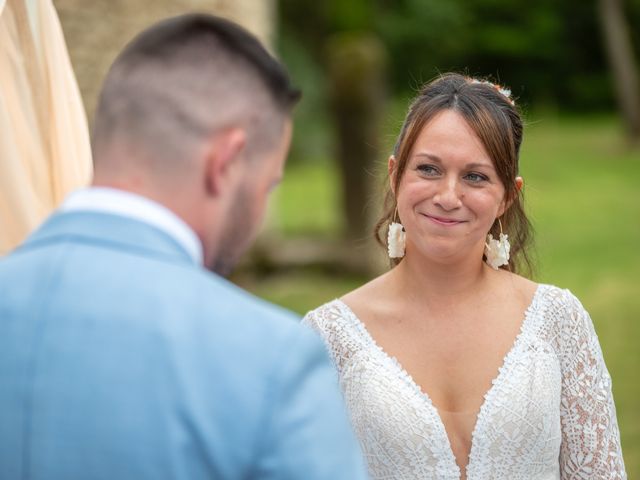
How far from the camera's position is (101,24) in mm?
10344

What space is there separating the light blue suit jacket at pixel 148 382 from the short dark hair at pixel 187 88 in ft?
0.63

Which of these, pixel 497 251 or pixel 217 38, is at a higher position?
pixel 217 38

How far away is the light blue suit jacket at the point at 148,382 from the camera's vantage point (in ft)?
4.61

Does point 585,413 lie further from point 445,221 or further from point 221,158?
point 221,158

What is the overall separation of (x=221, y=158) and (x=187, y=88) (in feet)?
0.39

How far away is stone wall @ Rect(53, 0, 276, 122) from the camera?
10156 mm

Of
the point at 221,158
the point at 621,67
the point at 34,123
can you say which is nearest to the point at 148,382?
the point at 221,158

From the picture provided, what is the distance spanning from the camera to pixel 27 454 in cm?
143

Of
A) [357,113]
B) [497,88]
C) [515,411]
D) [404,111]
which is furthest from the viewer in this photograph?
[357,113]

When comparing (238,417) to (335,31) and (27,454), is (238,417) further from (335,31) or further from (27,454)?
(335,31)

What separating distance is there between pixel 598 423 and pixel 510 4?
35031mm

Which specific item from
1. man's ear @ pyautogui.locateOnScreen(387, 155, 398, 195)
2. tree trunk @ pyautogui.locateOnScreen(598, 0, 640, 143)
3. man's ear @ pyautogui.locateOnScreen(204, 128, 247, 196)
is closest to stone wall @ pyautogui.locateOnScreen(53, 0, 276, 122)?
man's ear @ pyautogui.locateOnScreen(387, 155, 398, 195)

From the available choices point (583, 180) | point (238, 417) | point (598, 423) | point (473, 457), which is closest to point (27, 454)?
point (238, 417)

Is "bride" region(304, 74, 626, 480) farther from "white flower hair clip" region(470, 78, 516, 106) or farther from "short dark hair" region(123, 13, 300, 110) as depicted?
"short dark hair" region(123, 13, 300, 110)
